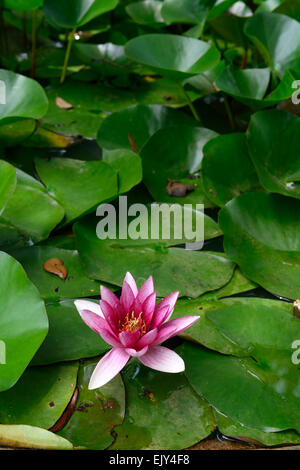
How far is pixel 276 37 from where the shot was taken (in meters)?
1.87

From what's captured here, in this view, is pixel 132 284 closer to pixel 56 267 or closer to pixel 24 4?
Answer: pixel 56 267

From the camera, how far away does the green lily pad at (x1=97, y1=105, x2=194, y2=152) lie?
1.88m

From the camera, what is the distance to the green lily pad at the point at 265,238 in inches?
55.2

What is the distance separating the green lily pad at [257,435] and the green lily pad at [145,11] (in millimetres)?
2011

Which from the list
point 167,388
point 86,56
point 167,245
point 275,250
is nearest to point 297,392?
point 167,388

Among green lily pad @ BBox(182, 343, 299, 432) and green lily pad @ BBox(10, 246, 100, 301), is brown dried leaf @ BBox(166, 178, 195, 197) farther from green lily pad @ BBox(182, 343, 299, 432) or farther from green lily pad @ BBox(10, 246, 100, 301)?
green lily pad @ BBox(182, 343, 299, 432)

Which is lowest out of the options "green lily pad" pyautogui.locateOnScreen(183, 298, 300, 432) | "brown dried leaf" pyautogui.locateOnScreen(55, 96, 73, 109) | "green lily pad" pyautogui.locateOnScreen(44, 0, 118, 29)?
"brown dried leaf" pyautogui.locateOnScreen(55, 96, 73, 109)

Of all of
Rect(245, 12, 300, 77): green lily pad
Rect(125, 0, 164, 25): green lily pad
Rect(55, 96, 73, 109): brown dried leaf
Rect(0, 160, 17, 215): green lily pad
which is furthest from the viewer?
Rect(125, 0, 164, 25): green lily pad

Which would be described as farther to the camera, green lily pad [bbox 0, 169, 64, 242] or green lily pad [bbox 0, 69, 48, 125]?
green lily pad [bbox 0, 69, 48, 125]

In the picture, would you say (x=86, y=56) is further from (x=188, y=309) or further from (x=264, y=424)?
(x=264, y=424)

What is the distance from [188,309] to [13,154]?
96cm

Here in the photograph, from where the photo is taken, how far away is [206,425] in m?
1.08

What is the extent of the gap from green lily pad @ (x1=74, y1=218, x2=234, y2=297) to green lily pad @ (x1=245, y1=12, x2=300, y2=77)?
79 centimetres

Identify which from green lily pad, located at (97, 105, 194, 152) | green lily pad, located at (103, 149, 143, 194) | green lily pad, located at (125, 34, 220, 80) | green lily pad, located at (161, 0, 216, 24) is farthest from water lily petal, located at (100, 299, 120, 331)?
green lily pad, located at (161, 0, 216, 24)
